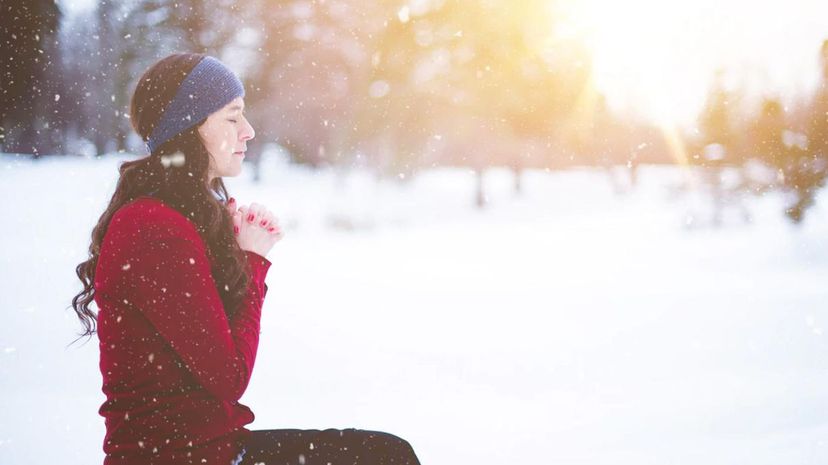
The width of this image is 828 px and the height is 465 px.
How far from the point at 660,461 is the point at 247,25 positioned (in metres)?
7.57

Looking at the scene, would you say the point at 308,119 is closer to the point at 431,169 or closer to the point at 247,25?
the point at 247,25

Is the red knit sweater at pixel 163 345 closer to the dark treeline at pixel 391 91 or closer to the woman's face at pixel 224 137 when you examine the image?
the woman's face at pixel 224 137

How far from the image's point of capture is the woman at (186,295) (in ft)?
4.01

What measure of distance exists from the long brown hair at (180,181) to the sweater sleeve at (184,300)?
121mm

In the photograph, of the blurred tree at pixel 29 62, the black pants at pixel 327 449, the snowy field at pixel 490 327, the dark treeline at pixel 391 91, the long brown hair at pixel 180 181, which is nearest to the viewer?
the long brown hair at pixel 180 181

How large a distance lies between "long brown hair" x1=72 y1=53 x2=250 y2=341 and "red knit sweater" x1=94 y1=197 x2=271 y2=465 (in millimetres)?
86

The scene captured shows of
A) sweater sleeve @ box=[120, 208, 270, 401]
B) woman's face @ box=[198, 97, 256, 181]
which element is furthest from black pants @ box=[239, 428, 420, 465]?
woman's face @ box=[198, 97, 256, 181]

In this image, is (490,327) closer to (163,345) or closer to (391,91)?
(391,91)

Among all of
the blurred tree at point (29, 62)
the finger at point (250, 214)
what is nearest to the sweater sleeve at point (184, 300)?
the finger at point (250, 214)

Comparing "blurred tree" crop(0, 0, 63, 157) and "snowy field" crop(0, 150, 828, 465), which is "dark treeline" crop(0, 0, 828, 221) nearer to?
"blurred tree" crop(0, 0, 63, 157)

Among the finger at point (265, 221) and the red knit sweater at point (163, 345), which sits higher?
the finger at point (265, 221)

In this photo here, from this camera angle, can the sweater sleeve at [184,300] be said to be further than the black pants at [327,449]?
No

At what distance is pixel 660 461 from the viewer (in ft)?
11.8

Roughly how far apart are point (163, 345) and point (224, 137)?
488 mm
